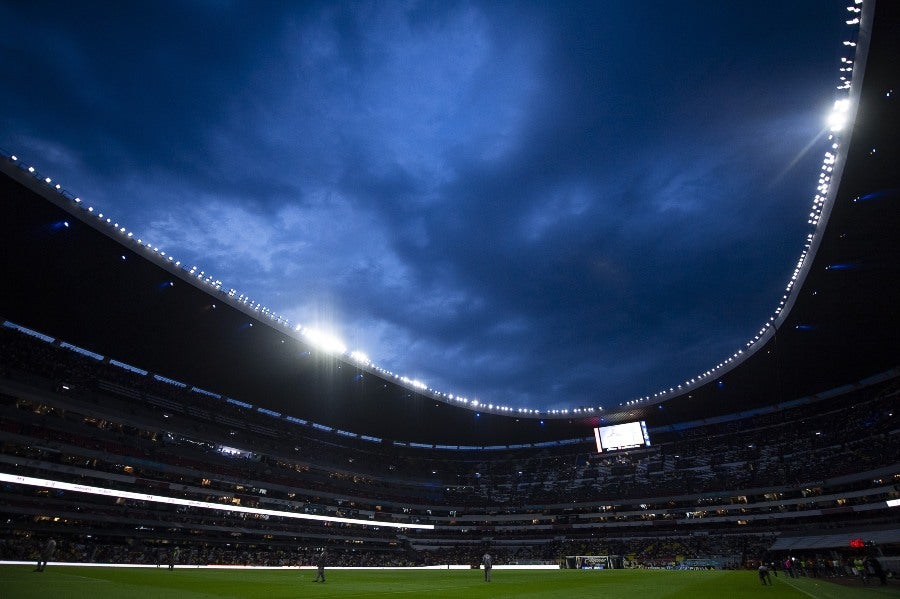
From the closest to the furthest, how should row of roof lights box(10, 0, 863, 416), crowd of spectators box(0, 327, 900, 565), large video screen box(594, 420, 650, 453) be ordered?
row of roof lights box(10, 0, 863, 416) < crowd of spectators box(0, 327, 900, 565) < large video screen box(594, 420, 650, 453)

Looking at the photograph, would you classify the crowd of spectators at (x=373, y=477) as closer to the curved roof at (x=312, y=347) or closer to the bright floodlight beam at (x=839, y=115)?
the curved roof at (x=312, y=347)

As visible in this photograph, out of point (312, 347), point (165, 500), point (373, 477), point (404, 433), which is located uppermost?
point (312, 347)

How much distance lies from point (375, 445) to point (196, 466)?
36.2 meters

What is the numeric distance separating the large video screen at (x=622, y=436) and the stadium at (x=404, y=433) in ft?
1.03

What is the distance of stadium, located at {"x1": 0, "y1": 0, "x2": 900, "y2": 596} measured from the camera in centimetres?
3112

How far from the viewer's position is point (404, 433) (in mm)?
79375

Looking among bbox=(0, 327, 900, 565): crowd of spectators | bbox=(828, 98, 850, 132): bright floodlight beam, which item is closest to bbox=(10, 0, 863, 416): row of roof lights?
bbox=(828, 98, 850, 132): bright floodlight beam

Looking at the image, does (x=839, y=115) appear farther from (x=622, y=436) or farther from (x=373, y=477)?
(x=373, y=477)

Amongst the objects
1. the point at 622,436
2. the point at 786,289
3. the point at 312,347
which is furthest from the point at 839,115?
the point at 622,436

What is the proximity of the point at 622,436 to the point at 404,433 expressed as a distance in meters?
35.8

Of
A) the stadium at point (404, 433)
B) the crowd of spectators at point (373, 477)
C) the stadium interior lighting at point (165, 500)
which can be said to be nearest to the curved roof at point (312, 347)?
the stadium at point (404, 433)

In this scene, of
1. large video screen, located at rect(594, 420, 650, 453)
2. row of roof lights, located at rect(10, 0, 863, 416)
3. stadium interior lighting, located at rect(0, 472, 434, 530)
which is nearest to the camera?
row of roof lights, located at rect(10, 0, 863, 416)

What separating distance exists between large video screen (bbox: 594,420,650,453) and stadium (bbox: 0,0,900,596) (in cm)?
31

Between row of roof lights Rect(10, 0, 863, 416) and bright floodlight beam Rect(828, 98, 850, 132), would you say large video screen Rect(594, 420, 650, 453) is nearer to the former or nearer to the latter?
row of roof lights Rect(10, 0, 863, 416)
